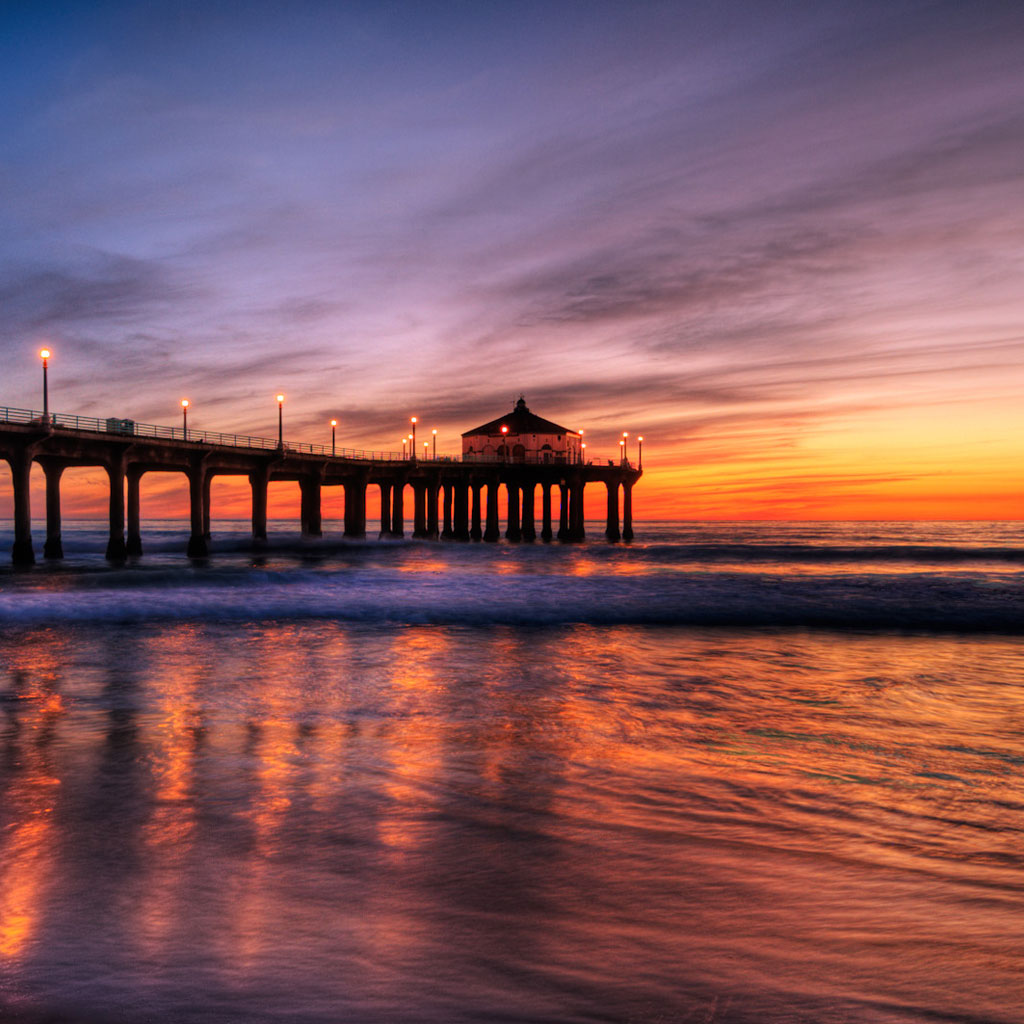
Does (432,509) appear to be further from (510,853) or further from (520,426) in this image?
(510,853)

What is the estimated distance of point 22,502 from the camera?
39.4 metres

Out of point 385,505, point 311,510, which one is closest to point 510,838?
point 311,510

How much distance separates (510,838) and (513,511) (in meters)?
73.5

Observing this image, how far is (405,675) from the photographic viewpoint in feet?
45.0

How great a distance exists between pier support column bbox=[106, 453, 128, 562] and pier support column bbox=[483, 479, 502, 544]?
35536 millimetres

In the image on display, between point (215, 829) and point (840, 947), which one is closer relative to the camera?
point (840, 947)

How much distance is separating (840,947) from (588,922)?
1.32 metres

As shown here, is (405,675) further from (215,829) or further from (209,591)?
(209,591)

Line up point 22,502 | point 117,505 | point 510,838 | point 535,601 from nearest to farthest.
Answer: point 510,838 → point 535,601 → point 22,502 → point 117,505

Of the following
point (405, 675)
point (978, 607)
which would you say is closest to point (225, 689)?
point (405, 675)

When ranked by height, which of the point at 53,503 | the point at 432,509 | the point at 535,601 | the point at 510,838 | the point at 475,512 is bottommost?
the point at 535,601

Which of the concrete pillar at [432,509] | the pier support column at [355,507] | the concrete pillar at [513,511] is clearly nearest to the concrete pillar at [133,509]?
the pier support column at [355,507]

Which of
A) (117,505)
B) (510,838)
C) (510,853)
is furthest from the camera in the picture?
(117,505)

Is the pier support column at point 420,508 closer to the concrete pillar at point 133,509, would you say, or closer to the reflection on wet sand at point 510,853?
the concrete pillar at point 133,509
